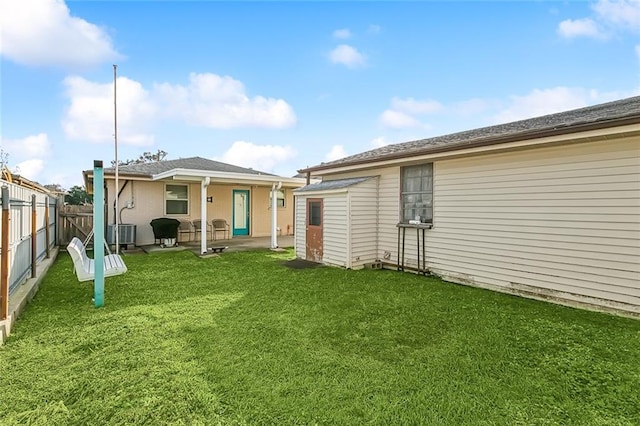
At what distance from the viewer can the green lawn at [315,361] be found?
2.23 metres

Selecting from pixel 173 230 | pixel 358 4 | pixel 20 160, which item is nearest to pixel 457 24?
pixel 358 4

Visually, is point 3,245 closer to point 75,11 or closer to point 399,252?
point 399,252

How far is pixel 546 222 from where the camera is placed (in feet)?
16.5

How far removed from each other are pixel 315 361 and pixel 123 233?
31.7 feet

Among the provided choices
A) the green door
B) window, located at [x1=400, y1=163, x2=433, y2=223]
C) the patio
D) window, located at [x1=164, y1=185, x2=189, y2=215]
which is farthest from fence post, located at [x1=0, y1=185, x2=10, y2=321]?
the green door

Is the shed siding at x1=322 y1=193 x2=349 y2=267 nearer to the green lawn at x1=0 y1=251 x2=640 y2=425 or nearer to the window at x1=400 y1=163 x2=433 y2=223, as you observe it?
the window at x1=400 y1=163 x2=433 y2=223

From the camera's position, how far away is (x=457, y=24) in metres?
9.15

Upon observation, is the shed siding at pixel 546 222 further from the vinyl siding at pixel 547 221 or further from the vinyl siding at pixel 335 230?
the vinyl siding at pixel 335 230

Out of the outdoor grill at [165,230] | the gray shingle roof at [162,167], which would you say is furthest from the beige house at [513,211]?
the gray shingle roof at [162,167]

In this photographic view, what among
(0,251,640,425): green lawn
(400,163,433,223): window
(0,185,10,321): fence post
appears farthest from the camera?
(400,163,433,223): window

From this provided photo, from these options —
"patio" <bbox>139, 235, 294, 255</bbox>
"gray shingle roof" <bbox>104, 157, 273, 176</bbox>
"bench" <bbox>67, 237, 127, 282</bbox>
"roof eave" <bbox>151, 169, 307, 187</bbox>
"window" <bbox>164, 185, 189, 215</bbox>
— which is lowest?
"patio" <bbox>139, 235, 294, 255</bbox>

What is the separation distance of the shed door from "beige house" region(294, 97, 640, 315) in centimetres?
4

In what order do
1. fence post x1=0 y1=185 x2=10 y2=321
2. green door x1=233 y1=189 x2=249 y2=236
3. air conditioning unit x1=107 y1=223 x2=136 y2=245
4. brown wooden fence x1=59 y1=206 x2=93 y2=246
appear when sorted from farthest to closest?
green door x1=233 y1=189 x2=249 y2=236, brown wooden fence x1=59 y1=206 x2=93 y2=246, air conditioning unit x1=107 y1=223 x2=136 y2=245, fence post x1=0 y1=185 x2=10 y2=321

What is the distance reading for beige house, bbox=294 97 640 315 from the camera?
4.33 meters
